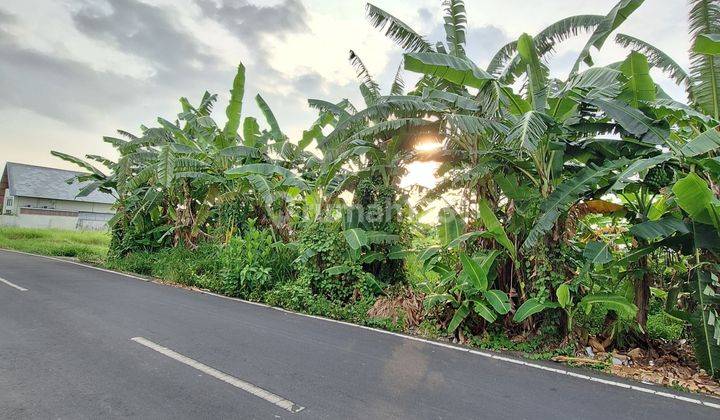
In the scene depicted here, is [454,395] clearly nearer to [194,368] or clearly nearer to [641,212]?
[194,368]

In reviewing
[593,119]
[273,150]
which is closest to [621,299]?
[593,119]

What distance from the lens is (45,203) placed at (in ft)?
113

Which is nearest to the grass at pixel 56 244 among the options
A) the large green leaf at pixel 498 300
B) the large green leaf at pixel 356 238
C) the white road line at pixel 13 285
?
the white road line at pixel 13 285

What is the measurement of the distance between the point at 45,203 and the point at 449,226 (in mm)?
40847

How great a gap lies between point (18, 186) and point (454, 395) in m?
41.7

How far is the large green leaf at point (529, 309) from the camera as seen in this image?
16.7ft

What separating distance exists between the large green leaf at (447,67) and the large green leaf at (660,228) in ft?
8.86

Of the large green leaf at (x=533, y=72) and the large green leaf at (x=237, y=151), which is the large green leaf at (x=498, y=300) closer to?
the large green leaf at (x=533, y=72)

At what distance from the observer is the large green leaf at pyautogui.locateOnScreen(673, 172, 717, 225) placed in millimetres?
4109

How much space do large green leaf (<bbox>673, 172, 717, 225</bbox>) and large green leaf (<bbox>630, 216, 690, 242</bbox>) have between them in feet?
0.58

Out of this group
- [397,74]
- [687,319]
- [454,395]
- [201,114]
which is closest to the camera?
[454,395]

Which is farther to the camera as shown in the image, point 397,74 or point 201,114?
point 201,114

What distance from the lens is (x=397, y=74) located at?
8250mm

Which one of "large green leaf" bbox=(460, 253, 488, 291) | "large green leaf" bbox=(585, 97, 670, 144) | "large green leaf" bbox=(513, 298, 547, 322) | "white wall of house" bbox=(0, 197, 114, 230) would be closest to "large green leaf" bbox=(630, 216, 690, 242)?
"large green leaf" bbox=(585, 97, 670, 144)
